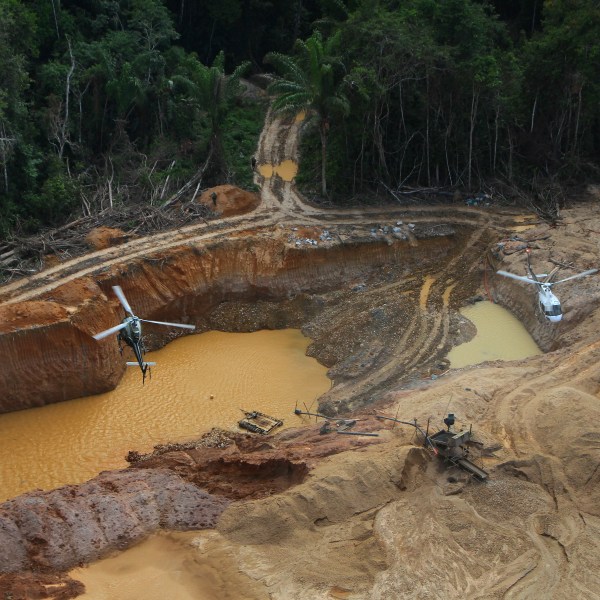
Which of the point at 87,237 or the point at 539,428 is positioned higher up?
the point at 87,237

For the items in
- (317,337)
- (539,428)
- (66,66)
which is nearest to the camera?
(539,428)

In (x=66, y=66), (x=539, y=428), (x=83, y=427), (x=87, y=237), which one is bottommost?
(x=83, y=427)

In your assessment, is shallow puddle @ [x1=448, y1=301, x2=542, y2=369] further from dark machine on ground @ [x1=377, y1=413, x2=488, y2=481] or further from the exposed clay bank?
dark machine on ground @ [x1=377, y1=413, x2=488, y2=481]

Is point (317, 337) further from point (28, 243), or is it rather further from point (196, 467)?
point (28, 243)

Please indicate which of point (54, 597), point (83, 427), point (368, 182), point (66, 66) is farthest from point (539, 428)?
point (66, 66)

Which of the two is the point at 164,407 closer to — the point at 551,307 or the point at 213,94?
the point at 551,307

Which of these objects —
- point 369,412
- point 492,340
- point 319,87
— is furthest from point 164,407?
point 319,87
